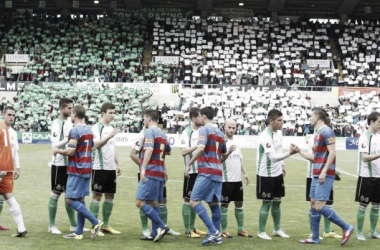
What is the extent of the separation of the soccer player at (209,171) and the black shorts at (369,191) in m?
2.65

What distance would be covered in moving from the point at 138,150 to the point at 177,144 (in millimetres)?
28587

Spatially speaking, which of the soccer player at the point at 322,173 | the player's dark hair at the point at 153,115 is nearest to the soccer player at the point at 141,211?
the player's dark hair at the point at 153,115

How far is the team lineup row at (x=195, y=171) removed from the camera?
11461 millimetres

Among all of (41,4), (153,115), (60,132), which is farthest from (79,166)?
(41,4)

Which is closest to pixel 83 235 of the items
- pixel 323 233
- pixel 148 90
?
pixel 323 233

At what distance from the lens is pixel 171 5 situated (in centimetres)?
6469

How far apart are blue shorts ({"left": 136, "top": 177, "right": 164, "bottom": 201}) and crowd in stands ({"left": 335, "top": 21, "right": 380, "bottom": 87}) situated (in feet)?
134

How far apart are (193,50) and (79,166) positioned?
4528 cm

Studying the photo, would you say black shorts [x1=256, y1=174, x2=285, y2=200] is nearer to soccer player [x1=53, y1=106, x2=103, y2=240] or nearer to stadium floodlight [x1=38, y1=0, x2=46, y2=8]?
soccer player [x1=53, y1=106, x2=103, y2=240]

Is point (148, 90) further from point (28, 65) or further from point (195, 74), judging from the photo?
point (28, 65)

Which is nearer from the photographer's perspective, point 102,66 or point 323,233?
point 323,233

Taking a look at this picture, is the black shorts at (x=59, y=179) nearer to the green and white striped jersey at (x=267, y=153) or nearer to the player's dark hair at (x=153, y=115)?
the player's dark hair at (x=153, y=115)

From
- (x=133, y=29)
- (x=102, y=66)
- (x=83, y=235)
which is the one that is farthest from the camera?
(x=133, y=29)

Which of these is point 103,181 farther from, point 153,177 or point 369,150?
point 369,150
